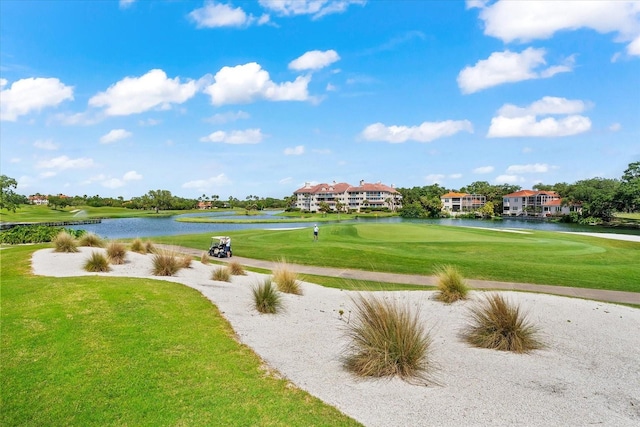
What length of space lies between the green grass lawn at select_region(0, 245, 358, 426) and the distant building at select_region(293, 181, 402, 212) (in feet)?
416

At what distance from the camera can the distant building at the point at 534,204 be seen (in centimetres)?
11050

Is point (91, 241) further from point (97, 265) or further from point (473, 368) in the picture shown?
point (473, 368)

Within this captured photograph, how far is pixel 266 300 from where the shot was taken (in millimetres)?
9805

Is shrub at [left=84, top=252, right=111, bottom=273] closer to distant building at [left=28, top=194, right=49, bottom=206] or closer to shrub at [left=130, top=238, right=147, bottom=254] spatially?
shrub at [left=130, top=238, right=147, bottom=254]

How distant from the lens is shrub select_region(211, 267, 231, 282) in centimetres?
1373

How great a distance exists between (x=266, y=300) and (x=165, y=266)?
5.78 m

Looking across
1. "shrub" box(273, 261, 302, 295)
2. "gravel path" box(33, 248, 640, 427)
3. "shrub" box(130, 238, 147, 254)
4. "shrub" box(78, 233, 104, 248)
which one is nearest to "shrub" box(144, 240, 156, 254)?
"shrub" box(130, 238, 147, 254)

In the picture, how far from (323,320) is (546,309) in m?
6.34

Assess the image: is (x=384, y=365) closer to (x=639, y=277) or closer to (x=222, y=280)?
(x=222, y=280)

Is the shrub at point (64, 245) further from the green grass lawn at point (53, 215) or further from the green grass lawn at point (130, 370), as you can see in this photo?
the green grass lawn at point (53, 215)

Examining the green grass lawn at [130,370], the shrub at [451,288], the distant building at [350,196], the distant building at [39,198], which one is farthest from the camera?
the distant building at [39,198]

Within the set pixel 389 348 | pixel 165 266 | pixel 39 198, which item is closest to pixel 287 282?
pixel 165 266

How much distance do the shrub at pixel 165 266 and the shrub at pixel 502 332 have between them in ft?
33.7

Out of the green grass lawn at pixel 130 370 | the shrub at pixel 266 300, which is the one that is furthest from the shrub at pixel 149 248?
the shrub at pixel 266 300
